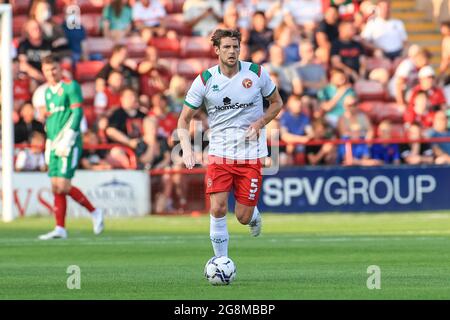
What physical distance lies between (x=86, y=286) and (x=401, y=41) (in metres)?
18.1

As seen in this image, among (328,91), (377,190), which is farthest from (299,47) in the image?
(377,190)

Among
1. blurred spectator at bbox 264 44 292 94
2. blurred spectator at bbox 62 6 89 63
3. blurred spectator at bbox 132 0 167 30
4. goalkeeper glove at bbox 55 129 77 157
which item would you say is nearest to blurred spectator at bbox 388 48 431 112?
blurred spectator at bbox 264 44 292 94

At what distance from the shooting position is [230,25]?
1081 inches


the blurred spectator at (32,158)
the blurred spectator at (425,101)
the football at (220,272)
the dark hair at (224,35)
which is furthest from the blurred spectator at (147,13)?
the football at (220,272)

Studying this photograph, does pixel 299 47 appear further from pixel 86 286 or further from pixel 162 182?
pixel 86 286

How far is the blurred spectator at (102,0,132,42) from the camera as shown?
28297mm

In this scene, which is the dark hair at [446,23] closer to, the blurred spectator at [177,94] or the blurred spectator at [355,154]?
the blurred spectator at [355,154]

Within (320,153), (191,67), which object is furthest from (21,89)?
(320,153)

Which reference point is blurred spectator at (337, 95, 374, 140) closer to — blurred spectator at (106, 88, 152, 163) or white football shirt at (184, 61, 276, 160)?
blurred spectator at (106, 88, 152, 163)

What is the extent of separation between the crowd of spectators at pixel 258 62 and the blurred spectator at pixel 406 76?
3 centimetres

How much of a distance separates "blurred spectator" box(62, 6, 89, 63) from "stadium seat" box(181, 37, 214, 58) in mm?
2042

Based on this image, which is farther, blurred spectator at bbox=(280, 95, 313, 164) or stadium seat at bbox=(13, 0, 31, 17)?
stadium seat at bbox=(13, 0, 31, 17)

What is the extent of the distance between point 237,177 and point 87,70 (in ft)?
49.6
